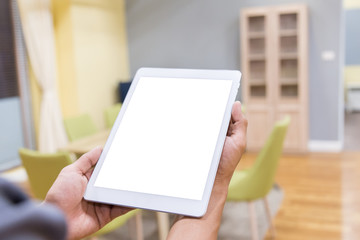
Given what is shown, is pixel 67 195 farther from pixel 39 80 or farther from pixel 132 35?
pixel 132 35

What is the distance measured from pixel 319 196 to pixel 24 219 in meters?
3.84

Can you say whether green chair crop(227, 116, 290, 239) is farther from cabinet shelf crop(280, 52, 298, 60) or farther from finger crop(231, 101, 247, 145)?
cabinet shelf crop(280, 52, 298, 60)

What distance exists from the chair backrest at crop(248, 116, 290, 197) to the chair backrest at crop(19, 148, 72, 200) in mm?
1200

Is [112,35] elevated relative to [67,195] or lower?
elevated

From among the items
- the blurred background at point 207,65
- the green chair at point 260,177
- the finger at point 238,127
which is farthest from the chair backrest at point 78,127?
the finger at point 238,127

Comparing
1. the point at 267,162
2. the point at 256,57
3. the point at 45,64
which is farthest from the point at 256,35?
the point at 267,162

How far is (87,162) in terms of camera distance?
871 millimetres

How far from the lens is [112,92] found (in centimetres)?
613

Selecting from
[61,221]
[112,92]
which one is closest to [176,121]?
[61,221]

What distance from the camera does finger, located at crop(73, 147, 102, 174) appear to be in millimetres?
863

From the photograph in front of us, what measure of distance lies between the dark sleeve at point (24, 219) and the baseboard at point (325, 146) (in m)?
5.54

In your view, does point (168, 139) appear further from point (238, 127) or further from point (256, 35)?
point (256, 35)

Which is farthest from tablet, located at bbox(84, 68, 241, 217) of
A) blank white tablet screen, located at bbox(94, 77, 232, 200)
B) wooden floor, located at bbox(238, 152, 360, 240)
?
wooden floor, located at bbox(238, 152, 360, 240)

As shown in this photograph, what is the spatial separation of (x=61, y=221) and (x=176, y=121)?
23.3 inches
